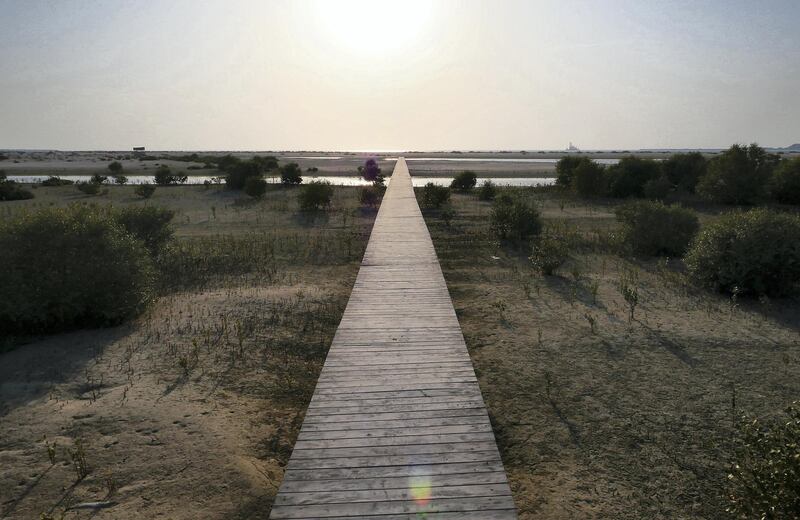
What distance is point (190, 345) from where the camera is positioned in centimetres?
759

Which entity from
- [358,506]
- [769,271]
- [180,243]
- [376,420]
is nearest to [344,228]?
[180,243]

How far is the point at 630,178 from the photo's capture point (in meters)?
29.8

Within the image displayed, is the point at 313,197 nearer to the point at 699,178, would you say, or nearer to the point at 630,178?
the point at 630,178

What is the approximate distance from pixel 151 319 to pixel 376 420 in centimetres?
533

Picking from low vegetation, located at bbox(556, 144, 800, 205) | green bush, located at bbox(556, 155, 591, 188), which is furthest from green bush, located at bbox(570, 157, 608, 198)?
green bush, located at bbox(556, 155, 591, 188)

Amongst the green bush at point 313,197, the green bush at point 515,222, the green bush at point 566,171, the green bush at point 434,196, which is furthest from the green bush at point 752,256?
the green bush at point 566,171

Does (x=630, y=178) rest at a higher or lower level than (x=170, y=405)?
higher

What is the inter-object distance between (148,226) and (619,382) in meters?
11.7

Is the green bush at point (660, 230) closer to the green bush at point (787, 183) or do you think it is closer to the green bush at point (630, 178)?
the green bush at point (787, 183)

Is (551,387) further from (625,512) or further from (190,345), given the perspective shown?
(190,345)

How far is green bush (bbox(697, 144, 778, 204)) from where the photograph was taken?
25.2m

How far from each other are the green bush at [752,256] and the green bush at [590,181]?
64.4 feet

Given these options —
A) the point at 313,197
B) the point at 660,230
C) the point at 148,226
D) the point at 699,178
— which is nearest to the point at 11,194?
the point at 313,197

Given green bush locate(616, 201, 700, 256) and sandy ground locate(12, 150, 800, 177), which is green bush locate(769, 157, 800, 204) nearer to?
green bush locate(616, 201, 700, 256)
